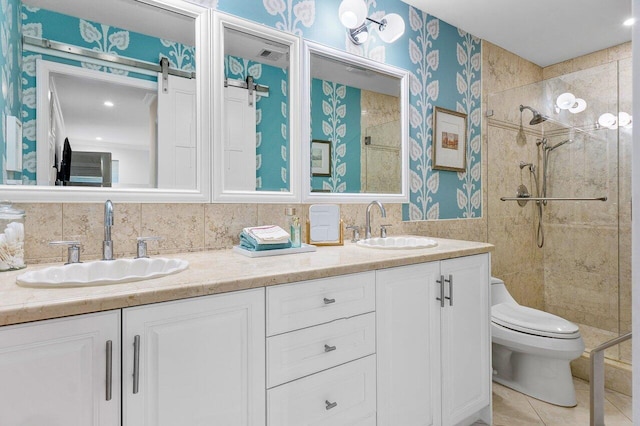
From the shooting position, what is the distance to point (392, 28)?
2.05m

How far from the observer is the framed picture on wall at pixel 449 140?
2426 millimetres

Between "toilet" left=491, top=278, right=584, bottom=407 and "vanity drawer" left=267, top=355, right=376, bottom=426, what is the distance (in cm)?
117

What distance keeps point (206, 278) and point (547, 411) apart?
80.2 inches

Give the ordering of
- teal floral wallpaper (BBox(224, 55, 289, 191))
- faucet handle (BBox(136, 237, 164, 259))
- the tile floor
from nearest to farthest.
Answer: faucet handle (BBox(136, 237, 164, 259)) < teal floral wallpaper (BBox(224, 55, 289, 191)) < the tile floor

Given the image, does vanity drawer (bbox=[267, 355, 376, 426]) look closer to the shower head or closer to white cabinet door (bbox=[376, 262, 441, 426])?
white cabinet door (bbox=[376, 262, 441, 426])

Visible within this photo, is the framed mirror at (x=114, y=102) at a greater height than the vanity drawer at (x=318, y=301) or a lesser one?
greater

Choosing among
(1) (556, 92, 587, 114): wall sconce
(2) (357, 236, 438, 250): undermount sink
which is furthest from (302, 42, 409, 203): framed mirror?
(1) (556, 92, 587, 114): wall sconce

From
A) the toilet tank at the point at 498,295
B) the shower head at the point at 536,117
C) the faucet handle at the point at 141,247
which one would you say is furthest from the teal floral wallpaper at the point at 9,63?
the shower head at the point at 536,117

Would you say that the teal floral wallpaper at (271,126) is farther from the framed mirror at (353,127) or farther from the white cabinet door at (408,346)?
the white cabinet door at (408,346)

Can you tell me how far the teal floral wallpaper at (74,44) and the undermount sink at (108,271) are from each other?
1.18 ft

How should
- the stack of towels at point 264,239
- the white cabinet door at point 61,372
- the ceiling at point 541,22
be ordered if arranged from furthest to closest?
the ceiling at point 541,22 < the stack of towels at point 264,239 < the white cabinet door at point 61,372

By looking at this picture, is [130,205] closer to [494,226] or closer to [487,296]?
[487,296]

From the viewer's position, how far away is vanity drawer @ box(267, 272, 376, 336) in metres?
1.11

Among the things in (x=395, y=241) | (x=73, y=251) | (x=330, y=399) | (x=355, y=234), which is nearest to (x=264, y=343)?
(x=330, y=399)
